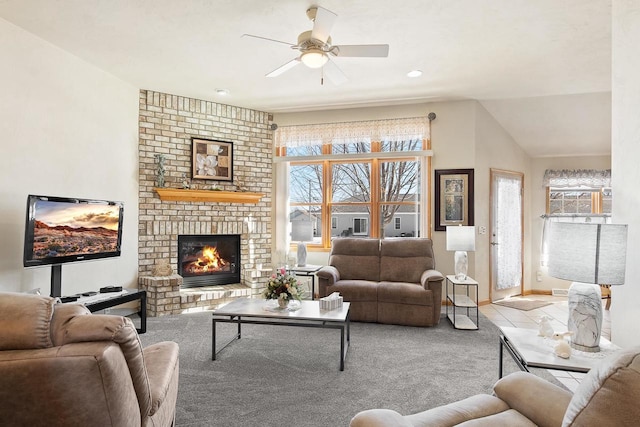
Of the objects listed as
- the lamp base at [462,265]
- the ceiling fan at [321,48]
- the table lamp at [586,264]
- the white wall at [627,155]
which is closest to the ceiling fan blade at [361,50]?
the ceiling fan at [321,48]

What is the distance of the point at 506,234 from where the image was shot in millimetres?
5473

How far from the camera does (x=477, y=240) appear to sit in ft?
16.5

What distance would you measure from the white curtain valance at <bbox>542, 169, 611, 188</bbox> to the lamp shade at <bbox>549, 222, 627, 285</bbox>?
15.9 ft

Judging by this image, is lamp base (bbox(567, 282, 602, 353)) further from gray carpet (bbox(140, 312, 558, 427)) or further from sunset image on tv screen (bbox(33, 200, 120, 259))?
sunset image on tv screen (bbox(33, 200, 120, 259))

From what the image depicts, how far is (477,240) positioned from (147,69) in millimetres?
4860

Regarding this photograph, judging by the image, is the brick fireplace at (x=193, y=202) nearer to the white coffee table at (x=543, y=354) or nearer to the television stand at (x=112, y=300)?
the television stand at (x=112, y=300)

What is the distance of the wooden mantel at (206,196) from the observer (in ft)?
15.6

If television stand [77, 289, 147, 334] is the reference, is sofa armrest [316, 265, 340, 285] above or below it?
above

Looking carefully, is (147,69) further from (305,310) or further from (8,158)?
(305,310)

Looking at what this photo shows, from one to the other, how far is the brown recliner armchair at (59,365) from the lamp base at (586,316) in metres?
2.16

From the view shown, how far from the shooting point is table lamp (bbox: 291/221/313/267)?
5.00 meters

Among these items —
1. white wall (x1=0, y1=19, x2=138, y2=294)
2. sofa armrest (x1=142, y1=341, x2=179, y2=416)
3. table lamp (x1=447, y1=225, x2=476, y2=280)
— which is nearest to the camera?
sofa armrest (x1=142, y1=341, x2=179, y2=416)

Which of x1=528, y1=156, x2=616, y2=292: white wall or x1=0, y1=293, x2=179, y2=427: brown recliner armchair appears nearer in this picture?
x1=0, y1=293, x2=179, y2=427: brown recliner armchair

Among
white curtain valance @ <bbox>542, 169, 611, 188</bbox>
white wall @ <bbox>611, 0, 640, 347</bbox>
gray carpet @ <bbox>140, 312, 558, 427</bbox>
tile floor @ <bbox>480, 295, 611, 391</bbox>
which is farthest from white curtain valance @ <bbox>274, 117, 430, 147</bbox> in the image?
white wall @ <bbox>611, 0, 640, 347</bbox>
